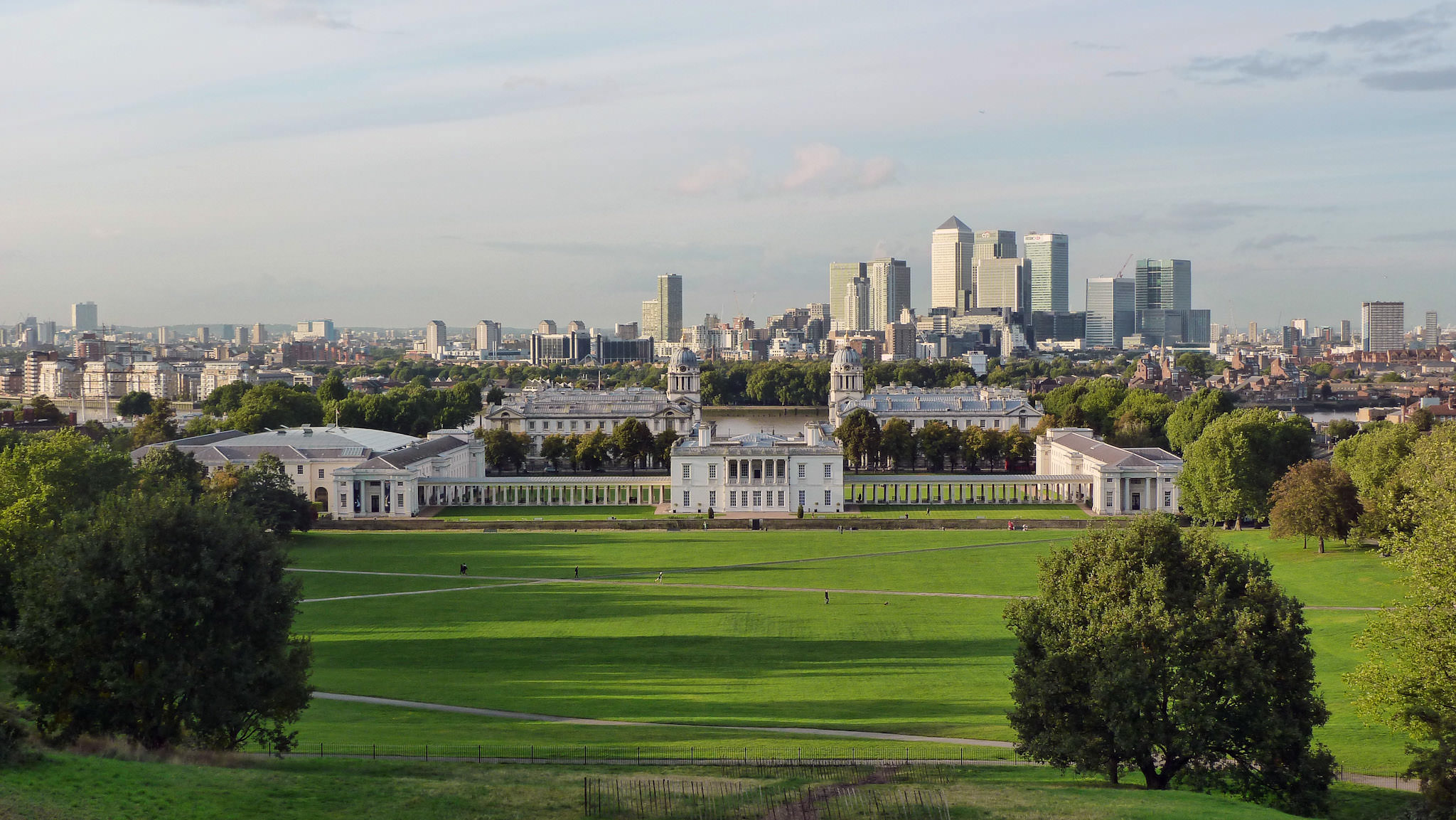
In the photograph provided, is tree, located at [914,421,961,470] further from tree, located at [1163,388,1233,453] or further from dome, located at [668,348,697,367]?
dome, located at [668,348,697,367]

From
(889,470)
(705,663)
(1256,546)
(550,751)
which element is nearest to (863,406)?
(889,470)

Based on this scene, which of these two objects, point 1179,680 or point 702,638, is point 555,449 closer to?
point 702,638

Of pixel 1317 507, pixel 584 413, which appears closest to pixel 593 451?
pixel 584 413

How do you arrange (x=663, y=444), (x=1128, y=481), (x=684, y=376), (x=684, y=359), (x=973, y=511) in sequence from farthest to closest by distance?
(x=684, y=359)
(x=684, y=376)
(x=663, y=444)
(x=1128, y=481)
(x=973, y=511)

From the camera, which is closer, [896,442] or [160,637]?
[160,637]

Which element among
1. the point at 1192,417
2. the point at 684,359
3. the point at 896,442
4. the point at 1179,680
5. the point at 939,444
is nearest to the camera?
the point at 1179,680

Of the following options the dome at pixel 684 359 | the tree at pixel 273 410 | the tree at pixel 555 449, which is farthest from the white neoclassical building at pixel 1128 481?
the dome at pixel 684 359

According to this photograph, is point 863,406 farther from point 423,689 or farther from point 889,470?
point 423,689
